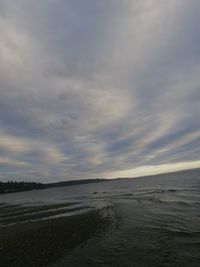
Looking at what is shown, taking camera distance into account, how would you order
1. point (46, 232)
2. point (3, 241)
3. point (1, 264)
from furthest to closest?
point (46, 232), point (3, 241), point (1, 264)

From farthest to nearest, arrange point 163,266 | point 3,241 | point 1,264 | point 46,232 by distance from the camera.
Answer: point 46,232 → point 3,241 → point 1,264 → point 163,266

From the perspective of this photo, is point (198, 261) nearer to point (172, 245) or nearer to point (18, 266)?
point (172, 245)

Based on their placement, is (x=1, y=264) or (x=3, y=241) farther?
(x=3, y=241)

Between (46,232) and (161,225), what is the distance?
8.66 metres

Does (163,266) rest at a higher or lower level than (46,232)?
lower

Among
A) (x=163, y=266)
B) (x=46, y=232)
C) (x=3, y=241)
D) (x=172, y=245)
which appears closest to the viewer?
(x=163, y=266)

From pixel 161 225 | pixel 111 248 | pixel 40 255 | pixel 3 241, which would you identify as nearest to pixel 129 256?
pixel 111 248

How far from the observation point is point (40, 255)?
11602mm

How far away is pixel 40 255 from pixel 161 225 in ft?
32.4

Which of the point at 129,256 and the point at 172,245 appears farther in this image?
the point at 172,245

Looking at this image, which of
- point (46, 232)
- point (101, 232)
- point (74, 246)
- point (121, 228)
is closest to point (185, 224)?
point (121, 228)

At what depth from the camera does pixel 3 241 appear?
1540 cm

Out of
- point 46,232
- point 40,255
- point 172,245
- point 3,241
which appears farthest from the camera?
point 46,232

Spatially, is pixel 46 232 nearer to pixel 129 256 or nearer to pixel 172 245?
pixel 129 256
